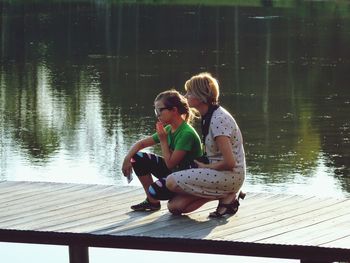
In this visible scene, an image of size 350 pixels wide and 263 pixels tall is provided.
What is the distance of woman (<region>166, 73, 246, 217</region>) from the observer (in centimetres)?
788

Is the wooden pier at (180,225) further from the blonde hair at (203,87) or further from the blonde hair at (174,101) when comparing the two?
the blonde hair at (203,87)

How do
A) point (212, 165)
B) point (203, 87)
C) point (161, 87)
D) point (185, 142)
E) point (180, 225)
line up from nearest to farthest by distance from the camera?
point (180, 225), point (203, 87), point (212, 165), point (185, 142), point (161, 87)

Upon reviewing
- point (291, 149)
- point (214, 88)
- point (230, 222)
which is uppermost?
point (214, 88)

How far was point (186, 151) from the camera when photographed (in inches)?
322

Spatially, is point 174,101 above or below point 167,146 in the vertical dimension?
above

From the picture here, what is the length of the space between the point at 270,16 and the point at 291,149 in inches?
1603

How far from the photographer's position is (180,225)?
773cm

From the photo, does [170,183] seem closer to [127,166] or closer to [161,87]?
[127,166]

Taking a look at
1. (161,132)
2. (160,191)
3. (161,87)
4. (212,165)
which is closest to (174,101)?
(161,132)

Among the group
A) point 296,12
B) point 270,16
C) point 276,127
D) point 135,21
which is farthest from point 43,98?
point 296,12

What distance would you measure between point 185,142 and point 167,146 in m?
0.14

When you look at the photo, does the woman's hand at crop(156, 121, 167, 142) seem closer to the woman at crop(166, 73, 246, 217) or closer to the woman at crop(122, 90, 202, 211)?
the woman at crop(122, 90, 202, 211)

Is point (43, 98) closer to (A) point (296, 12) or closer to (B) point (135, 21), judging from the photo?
(B) point (135, 21)

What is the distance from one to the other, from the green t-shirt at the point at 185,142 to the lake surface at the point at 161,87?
778cm
